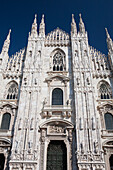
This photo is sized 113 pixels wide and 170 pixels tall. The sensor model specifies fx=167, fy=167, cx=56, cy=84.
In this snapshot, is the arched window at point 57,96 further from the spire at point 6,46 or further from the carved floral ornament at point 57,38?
the spire at point 6,46

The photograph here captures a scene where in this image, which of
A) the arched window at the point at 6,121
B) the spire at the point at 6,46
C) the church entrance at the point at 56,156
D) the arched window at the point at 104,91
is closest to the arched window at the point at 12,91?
the arched window at the point at 6,121

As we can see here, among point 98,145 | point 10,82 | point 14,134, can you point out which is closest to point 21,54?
point 10,82

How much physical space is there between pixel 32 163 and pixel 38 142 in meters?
1.87

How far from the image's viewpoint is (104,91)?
18984mm

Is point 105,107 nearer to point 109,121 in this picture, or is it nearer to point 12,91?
point 109,121

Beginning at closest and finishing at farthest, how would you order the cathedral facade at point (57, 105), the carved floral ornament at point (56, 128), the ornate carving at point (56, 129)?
the cathedral facade at point (57, 105) → the carved floral ornament at point (56, 128) → the ornate carving at point (56, 129)

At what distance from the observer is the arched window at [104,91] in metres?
18.6

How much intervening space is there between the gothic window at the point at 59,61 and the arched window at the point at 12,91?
532cm

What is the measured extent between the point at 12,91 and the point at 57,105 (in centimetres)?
572

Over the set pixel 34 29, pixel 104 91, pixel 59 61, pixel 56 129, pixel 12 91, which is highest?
pixel 34 29

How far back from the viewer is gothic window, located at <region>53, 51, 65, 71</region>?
21069 millimetres

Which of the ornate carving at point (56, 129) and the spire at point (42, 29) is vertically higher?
the spire at point (42, 29)

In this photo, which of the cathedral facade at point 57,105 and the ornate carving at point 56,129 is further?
the ornate carving at point 56,129

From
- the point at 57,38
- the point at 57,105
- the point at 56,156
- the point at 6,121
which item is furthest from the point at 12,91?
the point at 57,38
